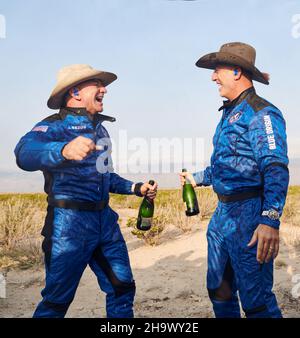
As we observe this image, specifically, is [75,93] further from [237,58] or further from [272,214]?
[272,214]

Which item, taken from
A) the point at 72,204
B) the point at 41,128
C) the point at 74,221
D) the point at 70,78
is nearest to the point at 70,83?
the point at 70,78

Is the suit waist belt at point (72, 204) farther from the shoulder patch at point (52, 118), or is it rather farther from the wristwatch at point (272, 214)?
the wristwatch at point (272, 214)

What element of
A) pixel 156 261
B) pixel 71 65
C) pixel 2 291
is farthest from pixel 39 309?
pixel 156 261

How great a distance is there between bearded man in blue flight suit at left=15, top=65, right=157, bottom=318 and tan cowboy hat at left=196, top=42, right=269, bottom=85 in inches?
36.3

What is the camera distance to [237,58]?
325cm

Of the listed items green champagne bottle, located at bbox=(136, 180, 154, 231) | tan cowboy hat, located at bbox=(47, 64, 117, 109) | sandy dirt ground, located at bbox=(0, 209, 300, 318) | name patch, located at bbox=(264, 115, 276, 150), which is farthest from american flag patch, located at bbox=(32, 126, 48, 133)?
sandy dirt ground, located at bbox=(0, 209, 300, 318)

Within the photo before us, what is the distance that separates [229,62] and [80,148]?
1431mm

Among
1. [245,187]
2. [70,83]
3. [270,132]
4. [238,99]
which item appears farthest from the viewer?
[70,83]

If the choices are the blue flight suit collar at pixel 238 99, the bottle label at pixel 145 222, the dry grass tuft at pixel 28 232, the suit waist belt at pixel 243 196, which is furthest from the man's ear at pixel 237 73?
the dry grass tuft at pixel 28 232

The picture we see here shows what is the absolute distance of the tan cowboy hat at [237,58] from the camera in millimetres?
3262

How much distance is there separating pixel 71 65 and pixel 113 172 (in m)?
1.06

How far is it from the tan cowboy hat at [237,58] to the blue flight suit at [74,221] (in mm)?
1023

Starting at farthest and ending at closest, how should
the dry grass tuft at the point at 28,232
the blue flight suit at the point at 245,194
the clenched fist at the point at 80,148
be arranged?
the dry grass tuft at the point at 28,232 → the blue flight suit at the point at 245,194 → the clenched fist at the point at 80,148

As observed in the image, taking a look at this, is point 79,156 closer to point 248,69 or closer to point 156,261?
point 248,69
